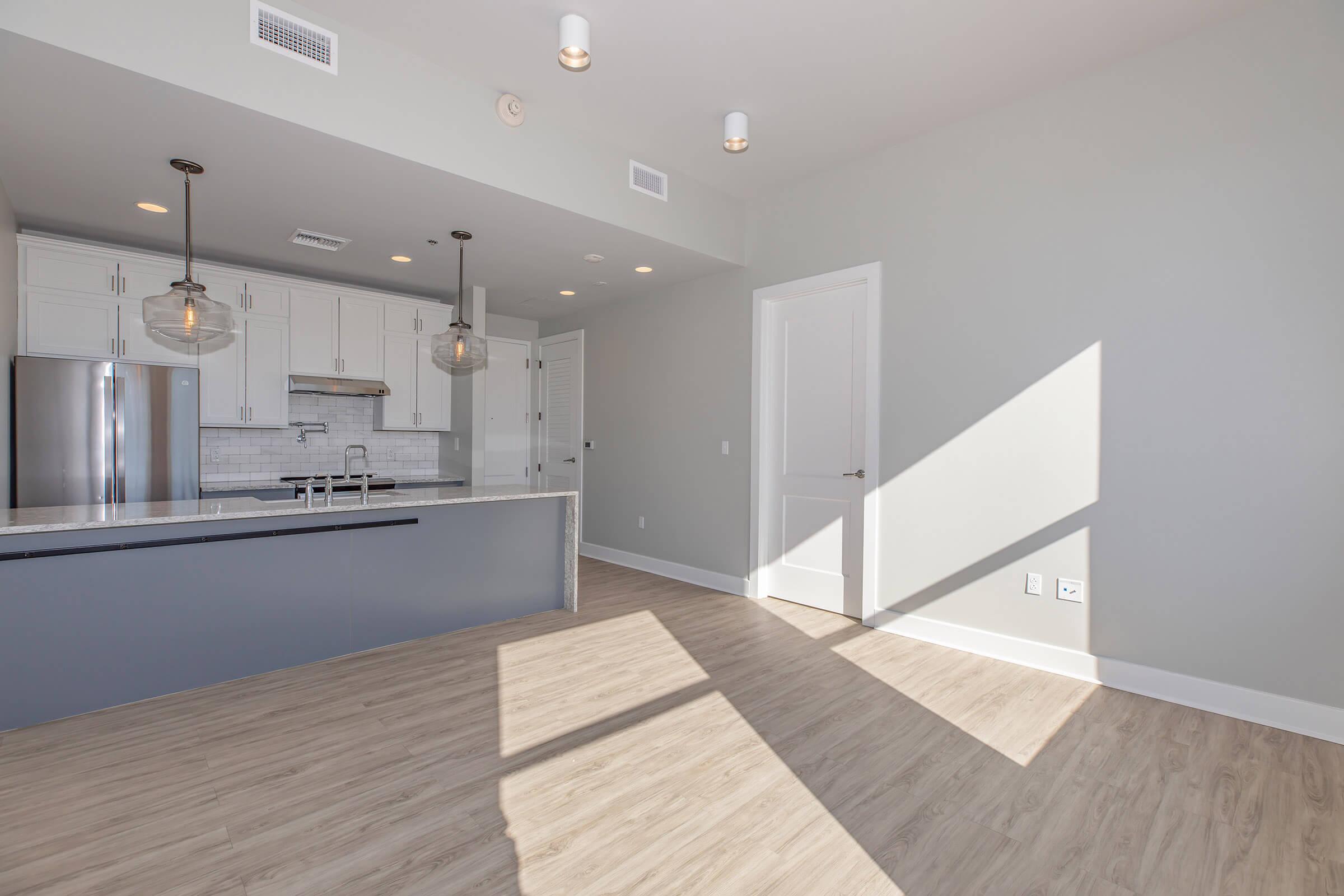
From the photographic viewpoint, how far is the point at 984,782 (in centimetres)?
230

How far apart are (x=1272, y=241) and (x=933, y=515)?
2021mm

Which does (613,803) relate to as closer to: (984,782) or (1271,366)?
(984,782)

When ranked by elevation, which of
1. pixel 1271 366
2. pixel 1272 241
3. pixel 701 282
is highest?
pixel 701 282

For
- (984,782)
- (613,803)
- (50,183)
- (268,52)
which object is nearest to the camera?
(613,803)

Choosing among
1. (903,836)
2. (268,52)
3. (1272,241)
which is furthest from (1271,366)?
(268,52)

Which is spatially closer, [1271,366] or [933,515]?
[1271,366]

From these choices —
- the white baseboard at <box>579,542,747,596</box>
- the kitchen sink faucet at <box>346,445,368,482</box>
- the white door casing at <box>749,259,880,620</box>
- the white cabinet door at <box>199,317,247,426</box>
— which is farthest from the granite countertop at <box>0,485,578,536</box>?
the white door casing at <box>749,259,880,620</box>

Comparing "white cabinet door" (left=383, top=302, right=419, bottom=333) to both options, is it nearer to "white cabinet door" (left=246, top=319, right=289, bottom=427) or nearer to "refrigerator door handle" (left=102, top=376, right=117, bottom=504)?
"white cabinet door" (left=246, top=319, right=289, bottom=427)

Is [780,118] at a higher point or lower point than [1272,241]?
higher

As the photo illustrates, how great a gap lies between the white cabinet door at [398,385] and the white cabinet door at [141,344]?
1461 millimetres

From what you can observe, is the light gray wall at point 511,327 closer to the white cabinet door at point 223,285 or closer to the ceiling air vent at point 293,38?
the white cabinet door at point 223,285

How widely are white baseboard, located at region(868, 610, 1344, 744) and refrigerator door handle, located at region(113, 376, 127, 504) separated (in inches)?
201

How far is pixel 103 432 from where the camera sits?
13.3ft

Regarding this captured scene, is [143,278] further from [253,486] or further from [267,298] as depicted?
[253,486]
